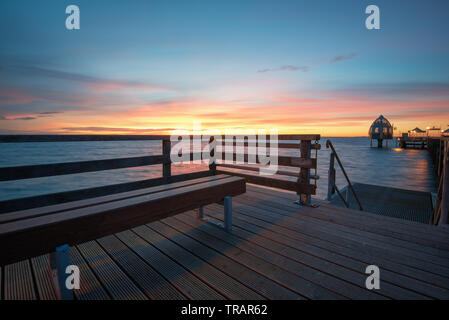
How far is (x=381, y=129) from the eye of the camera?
6900cm

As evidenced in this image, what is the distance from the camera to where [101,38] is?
7.42 meters

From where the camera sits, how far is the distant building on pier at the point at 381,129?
67.7 m

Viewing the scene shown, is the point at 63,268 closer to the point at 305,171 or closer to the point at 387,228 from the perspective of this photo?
the point at 305,171

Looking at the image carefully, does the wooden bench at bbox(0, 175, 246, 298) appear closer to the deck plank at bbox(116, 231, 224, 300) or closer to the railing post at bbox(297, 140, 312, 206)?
Result: the deck plank at bbox(116, 231, 224, 300)

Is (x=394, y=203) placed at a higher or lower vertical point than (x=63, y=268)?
lower

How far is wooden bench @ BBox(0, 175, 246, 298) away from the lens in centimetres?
133

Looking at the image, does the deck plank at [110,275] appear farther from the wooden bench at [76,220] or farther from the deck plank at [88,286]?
the wooden bench at [76,220]

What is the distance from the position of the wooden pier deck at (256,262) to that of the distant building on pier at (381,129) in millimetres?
80467

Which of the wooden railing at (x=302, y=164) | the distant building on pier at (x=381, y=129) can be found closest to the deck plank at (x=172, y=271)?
the wooden railing at (x=302, y=164)

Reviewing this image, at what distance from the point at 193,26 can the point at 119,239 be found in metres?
9.13

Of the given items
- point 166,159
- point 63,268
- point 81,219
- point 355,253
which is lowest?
point 355,253

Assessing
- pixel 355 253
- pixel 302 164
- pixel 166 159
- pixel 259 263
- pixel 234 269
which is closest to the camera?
pixel 234 269

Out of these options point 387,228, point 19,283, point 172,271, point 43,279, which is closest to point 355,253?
point 387,228

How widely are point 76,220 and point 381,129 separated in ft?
284
